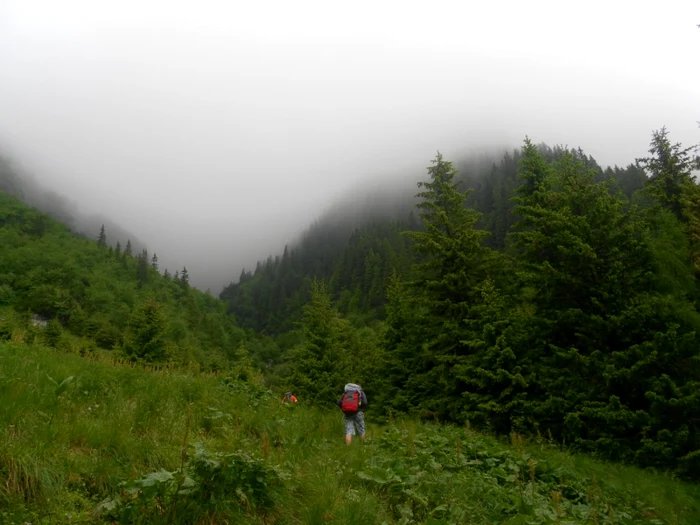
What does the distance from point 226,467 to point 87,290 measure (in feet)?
413

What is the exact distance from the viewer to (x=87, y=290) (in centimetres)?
10906

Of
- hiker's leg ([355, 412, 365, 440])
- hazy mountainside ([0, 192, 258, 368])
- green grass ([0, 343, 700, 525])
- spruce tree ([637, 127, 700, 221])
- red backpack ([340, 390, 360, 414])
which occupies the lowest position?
hazy mountainside ([0, 192, 258, 368])

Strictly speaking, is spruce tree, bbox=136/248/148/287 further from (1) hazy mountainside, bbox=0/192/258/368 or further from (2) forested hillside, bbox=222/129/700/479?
(2) forested hillside, bbox=222/129/700/479

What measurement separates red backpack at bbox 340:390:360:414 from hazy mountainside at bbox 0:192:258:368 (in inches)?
2341

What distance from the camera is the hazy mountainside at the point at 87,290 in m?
88.8

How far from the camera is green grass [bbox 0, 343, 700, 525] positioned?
331 cm

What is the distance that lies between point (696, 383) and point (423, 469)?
9813mm

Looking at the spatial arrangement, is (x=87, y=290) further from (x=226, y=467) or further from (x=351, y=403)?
(x=226, y=467)

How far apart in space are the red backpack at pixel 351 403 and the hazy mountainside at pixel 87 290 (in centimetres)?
5945

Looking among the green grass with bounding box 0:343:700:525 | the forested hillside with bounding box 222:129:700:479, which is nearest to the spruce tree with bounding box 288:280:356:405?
the forested hillside with bounding box 222:129:700:479

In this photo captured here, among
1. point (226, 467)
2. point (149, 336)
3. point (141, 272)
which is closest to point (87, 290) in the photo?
point (141, 272)

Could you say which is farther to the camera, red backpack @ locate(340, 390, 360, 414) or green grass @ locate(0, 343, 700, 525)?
red backpack @ locate(340, 390, 360, 414)

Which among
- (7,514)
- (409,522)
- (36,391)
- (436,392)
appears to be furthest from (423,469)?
(436,392)

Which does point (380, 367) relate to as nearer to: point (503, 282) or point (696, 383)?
point (503, 282)
